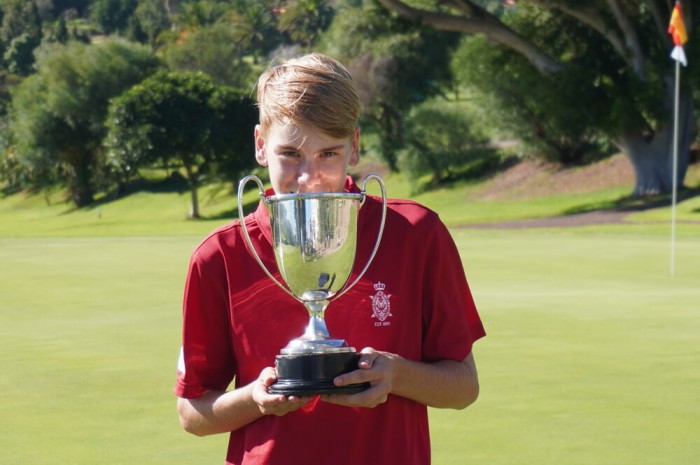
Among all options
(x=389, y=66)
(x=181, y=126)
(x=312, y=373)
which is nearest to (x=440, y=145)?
(x=389, y=66)

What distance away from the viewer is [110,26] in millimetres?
188375

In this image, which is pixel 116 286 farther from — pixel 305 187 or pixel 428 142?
pixel 428 142

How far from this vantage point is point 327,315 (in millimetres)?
2947

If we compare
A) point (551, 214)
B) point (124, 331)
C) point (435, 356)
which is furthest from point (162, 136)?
point (435, 356)

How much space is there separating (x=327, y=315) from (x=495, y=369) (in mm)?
6792

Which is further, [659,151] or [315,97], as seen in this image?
[659,151]

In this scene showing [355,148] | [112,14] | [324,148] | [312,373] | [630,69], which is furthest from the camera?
[112,14]

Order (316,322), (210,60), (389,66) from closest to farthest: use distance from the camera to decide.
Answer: (316,322) → (389,66) → (210,60)

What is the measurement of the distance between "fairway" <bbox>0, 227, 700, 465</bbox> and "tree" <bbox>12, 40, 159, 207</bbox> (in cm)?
6264

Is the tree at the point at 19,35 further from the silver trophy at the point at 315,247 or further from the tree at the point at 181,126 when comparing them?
the silver trophy at the point at 315,247

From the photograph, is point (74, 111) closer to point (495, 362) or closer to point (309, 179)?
point (495, 362)

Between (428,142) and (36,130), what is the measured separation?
29153 millimetres

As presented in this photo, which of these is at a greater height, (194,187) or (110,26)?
(110,26)

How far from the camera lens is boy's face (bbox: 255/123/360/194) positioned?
2.86 meters
